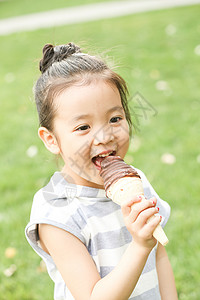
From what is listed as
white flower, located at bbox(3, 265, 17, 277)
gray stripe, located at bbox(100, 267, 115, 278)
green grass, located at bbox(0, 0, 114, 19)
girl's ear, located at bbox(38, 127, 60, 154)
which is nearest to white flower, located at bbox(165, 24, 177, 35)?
green grass, located at bbox(0, 0, 114, 19)

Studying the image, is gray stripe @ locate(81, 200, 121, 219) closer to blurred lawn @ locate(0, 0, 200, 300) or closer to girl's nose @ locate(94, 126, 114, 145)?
girl's nose @ locate(94, 126, 114, 145)

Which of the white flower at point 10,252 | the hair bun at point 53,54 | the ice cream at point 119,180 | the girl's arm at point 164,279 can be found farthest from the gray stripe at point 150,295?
the white flower at point 10,252

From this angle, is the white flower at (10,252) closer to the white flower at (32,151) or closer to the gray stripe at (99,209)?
the white flower at (32,151)

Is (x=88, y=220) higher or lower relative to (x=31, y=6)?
lower

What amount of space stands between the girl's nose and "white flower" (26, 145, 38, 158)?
9.00 feet

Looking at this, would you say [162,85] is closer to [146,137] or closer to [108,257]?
[146,137]

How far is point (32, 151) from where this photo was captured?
4.27 meters

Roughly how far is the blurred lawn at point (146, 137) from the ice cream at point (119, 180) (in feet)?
1.77

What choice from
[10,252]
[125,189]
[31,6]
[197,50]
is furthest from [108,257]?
[31,6]

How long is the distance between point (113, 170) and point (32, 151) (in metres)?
2.87

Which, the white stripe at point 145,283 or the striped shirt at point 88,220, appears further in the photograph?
the white stripe at point 145,283

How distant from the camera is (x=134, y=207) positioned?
1.35m

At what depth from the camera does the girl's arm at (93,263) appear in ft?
4.42

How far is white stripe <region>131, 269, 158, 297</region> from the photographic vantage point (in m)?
1.70
